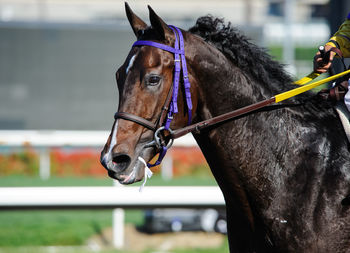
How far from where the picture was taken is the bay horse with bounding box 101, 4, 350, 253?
248cm

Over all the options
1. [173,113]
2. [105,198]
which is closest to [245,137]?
[173,113]

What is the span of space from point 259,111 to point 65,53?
36.7ft

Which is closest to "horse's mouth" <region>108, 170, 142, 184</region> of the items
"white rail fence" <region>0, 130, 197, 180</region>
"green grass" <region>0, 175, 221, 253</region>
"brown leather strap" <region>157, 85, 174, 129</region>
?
"brown leather strap" <region>157, 85, 174, 129</region>

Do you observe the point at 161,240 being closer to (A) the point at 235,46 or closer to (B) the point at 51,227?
(B) the point at 51,227

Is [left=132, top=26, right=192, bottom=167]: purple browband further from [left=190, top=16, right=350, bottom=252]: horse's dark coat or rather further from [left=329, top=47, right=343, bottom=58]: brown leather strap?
[left=329, top=47, right=343, bottom=58]: brown leather strap

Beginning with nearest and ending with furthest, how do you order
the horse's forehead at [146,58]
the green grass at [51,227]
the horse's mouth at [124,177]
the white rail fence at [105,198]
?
the horse's mouth at [124,177] < the horse's forehead at [146,58] < the white rail fence at [105,198] < the green grass at [51,227]

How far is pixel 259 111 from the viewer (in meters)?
2.71

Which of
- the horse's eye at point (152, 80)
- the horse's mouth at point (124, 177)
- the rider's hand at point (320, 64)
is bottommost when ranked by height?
the horse's mouth at point (124, 177)

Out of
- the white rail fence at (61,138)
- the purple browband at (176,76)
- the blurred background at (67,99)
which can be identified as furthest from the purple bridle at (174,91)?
the blurred background at (67,99)

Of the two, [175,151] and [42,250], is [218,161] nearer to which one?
[42,250]

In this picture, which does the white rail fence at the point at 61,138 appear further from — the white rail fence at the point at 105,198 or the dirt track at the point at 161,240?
the white rail fence at the point at 105,198

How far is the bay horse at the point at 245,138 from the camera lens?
2477 mm

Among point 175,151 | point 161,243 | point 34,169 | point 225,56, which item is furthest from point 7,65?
point 225,56

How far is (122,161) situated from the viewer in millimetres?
2443
